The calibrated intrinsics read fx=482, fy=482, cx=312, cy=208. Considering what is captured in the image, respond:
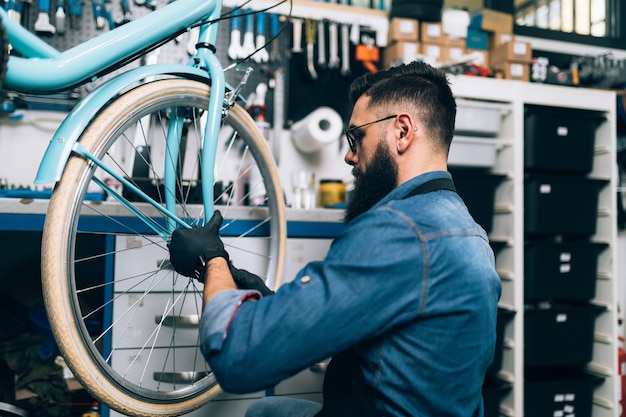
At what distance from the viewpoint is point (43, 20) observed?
6.31ft

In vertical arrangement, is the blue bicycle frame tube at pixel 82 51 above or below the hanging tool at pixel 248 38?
below

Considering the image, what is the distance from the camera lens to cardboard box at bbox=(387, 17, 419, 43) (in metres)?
2.26

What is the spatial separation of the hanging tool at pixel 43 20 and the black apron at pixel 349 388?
1759mm

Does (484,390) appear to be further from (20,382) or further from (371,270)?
(20,382)

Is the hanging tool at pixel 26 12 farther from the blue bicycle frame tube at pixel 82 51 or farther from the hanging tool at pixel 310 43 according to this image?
the blue bicycle frame tube at pixel 82 51

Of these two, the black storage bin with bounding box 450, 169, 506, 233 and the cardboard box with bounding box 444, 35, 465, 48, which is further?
the cardboard box with bounding box 444, 35, 465, 48

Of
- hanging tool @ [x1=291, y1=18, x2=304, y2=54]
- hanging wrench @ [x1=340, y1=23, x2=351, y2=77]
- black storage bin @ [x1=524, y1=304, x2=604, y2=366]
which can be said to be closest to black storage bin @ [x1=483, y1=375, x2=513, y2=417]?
black storage bin @ [x1=524, y1=304, x2=604, y2=366]

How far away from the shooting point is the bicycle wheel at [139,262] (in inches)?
33.5

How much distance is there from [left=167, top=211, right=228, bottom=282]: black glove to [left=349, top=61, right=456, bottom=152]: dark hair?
425mm

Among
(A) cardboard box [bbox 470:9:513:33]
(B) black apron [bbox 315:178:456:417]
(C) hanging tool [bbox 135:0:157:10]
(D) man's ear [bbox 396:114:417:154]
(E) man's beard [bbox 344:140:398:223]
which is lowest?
(B) black apron [bbox 315:178:456:417]

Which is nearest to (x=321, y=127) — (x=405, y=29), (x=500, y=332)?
(x=405, y=29)

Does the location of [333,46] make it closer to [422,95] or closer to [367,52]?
[367,52]

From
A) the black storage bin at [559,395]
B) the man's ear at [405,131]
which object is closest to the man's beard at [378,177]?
the man's ear at [405,131]

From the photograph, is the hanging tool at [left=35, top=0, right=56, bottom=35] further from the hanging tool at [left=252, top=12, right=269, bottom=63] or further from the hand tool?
the hanging tool at [left=252, top=12, right=269, bottom=63]
